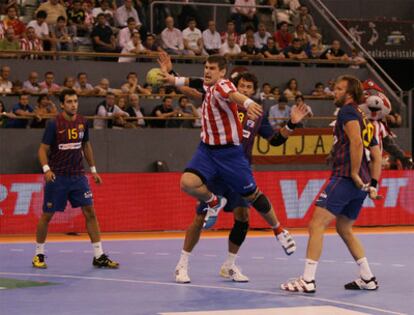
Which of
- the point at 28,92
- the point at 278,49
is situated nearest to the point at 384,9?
the point at 278,49

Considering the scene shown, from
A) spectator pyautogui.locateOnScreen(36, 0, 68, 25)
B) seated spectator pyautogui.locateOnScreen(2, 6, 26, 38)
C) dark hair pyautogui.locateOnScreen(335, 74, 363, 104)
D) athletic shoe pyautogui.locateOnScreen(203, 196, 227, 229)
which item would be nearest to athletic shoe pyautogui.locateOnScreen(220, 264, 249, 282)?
athletic shoe pyautogui.locateOnScreen(203, 196, 227, 229)

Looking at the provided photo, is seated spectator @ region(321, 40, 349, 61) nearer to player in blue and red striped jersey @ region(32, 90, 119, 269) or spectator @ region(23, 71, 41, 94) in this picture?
spectator @ region(23, 71, 41, 94)

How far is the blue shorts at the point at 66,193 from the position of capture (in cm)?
1439

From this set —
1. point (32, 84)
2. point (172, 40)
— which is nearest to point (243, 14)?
point (172, 40)

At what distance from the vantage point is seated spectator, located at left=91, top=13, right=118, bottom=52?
24734 mm

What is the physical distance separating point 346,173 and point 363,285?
140 centimetres

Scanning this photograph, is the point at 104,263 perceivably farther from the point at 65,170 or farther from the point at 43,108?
the point at 43,108

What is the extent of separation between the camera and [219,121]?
39.2 feet

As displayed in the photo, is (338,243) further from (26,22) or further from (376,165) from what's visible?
(26,22)

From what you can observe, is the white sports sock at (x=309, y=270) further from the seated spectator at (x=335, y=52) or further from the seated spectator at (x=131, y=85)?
the seated spectator at (x=335, y=52)

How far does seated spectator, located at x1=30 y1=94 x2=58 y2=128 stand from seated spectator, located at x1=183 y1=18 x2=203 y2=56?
16.8ft

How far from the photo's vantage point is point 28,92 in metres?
22.4

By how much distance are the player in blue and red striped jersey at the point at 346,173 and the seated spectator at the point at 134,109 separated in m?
12.1

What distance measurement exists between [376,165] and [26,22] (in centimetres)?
1562
